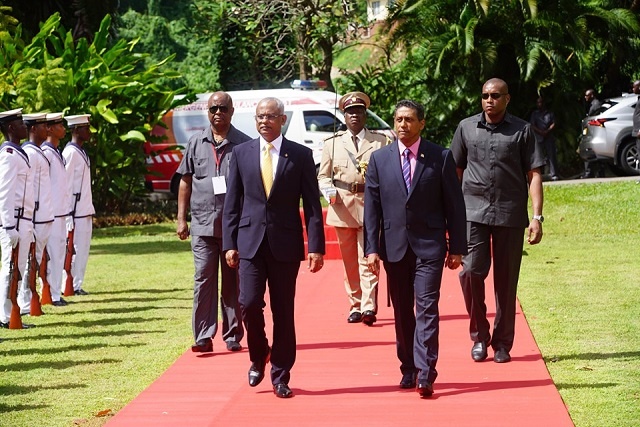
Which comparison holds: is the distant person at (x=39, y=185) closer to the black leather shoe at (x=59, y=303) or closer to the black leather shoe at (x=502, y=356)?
the black leather shoe at (x=59, y=303)

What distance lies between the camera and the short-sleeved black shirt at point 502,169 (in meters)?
9.35

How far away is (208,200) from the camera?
10.0 metres

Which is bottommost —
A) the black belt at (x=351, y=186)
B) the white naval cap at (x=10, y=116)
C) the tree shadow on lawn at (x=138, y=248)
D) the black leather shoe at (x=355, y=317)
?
the tree shadow on lawn at (x=138, y=248)

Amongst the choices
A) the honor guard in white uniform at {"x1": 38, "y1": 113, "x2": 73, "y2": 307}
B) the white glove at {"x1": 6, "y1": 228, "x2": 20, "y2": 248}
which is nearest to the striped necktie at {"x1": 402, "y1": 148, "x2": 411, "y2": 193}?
the white glove at {"x1": 6, "y1": 228, "x2": 20, "y2": 248}

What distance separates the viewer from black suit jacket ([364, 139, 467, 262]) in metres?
8.41

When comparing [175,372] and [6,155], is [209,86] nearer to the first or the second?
[6,155]

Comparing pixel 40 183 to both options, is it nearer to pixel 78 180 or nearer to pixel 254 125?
pixel 78 180

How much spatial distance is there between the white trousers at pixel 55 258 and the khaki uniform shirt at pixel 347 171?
355cm

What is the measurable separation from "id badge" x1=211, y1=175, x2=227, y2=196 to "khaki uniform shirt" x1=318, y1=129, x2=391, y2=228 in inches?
68.8

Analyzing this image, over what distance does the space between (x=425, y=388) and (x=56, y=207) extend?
672 cm

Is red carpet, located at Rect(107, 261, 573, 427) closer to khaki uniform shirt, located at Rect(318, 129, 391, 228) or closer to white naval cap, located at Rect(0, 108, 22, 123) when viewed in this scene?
khaki uniform shirt, located at Rect(318, 129, 391, 228)

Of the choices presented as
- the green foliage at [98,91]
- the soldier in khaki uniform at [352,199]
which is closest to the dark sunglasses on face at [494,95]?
the soldier in khaki uniform at [352,199]

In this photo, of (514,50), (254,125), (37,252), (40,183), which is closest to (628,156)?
(514,50)

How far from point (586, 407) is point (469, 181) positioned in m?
2.22
